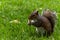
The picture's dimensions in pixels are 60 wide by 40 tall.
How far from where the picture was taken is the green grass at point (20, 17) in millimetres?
4636

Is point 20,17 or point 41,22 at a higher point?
point 41,22

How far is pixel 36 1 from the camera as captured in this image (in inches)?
246

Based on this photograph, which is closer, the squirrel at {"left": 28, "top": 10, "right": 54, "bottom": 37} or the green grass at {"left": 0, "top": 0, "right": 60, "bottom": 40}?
the squirrel at {"left": 28, "top": 10, "right": 54, "bottom": 37}

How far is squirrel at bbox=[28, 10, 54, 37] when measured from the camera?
422 cm

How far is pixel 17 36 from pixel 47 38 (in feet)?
1.69

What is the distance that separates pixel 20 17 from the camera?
5.41m

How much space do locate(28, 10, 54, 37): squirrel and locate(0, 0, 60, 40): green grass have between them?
15 centimetres

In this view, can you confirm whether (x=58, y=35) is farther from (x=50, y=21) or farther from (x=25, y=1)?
(x=25, y=1)

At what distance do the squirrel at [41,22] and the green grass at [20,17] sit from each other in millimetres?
154

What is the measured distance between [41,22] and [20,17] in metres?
1.14

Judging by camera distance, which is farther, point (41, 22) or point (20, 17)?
point (20, 17)

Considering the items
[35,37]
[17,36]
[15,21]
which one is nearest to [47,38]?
[35,37]

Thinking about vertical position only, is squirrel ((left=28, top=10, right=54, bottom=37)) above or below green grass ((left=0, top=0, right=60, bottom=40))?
above

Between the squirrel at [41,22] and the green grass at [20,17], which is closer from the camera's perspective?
the squirrel at [41,22]
